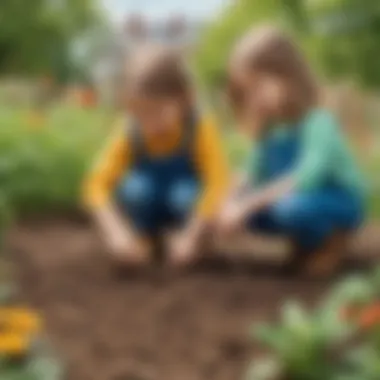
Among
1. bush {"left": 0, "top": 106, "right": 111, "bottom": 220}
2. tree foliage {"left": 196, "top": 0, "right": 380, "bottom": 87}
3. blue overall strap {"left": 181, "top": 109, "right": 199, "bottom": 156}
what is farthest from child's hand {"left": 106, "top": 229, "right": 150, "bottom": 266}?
tree foliage {"left": 196, "top": 0, "right": 380, "bottom": 87}

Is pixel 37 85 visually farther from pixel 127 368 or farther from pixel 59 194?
pixel 127 368

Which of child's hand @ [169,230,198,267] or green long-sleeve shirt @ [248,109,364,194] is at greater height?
green long-sleeve shirt @ [248,109,364,194]

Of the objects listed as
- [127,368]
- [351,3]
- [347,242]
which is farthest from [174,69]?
[351,3]

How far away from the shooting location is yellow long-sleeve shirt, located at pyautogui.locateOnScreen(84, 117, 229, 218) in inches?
55.3

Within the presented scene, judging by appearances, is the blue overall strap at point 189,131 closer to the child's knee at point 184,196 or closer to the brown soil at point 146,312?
the child's knee at point 184,196

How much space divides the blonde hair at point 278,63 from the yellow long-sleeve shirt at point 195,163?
70mm

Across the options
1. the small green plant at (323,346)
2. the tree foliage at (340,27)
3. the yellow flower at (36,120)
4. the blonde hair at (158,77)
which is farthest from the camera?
the yellow flower at (36,120)

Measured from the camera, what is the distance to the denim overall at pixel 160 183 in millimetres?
1429

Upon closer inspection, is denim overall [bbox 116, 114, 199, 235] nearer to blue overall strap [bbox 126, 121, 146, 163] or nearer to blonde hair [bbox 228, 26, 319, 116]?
blue overall strap [bbox 126, 121, 146, 163]

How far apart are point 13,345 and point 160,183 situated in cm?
43

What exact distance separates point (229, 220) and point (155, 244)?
116 millimetres

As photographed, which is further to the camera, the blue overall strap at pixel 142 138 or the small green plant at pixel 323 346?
the blue overall strap at pixel 142 138

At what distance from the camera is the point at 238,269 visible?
141 centimetres

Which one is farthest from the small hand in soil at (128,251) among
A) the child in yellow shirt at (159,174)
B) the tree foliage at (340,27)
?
the tree foliage at (340,27)
